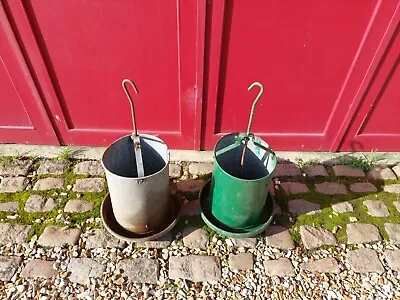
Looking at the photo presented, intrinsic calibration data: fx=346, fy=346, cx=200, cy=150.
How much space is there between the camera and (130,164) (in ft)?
10.8

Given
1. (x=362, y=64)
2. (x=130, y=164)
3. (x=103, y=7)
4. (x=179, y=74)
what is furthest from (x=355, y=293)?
(x=103, y=7)

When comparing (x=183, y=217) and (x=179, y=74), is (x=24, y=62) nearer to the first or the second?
(x=179, y=74)

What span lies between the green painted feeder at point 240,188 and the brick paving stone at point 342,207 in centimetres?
70

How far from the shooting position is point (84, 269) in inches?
122

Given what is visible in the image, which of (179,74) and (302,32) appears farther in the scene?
(179,74)

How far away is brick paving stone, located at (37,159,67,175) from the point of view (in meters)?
3.86

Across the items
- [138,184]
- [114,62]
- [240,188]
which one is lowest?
[240,188]

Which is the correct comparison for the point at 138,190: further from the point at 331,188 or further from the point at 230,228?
the point at 331,188

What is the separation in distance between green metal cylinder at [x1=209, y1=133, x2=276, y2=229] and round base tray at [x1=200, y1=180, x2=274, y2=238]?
0.13 feet

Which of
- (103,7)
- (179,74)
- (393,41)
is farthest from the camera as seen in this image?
(179,74)

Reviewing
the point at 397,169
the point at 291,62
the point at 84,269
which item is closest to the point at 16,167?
the point at 84,269

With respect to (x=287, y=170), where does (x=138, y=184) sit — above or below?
above

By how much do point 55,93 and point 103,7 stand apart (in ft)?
3.57

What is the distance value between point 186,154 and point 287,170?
118cm
